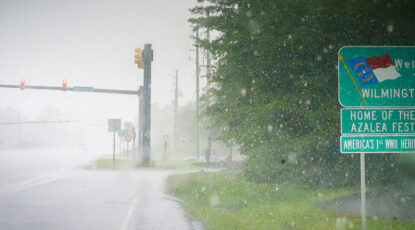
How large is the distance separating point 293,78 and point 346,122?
7.06 meters

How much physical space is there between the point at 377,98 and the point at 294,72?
25.6ft

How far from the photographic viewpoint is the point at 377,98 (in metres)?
6.59

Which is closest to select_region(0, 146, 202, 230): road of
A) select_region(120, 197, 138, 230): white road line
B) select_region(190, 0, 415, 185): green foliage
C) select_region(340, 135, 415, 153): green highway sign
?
select_region(120, 197, 138, 230): white road line

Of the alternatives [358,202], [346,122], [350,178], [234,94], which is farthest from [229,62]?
[346,122]

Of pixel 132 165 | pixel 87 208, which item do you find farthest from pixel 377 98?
pixel 132 165

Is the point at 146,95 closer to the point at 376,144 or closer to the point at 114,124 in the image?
the point at 114,124

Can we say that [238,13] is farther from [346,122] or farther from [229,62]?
[346,122]

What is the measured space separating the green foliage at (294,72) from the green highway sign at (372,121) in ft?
16.8

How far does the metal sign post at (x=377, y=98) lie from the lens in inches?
254

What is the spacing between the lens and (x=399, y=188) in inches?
463

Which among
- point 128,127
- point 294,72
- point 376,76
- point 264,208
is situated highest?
point 294,72

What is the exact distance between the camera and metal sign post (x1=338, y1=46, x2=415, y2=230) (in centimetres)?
646

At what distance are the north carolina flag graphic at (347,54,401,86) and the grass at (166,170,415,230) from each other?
11.3ft

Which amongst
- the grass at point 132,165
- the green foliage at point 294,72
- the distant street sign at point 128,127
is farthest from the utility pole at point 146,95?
the green foliage at point 294,72
